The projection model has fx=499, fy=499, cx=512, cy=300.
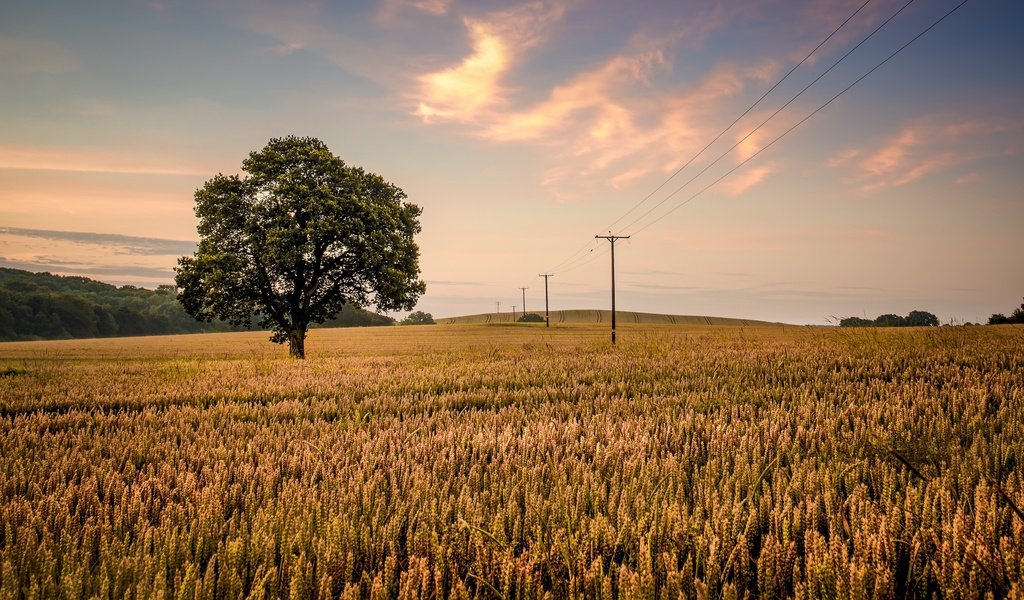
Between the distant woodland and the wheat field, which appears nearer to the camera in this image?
the wheat field

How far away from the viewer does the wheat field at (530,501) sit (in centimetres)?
212

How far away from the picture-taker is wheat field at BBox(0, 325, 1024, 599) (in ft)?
6.95

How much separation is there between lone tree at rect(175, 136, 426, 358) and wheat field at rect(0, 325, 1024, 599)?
1805 cm

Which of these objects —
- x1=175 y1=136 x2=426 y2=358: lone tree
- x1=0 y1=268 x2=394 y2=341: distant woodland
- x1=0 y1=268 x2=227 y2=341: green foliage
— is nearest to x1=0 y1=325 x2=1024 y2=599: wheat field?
x1=175 y1=136 x2=426 y2=358: lone tree

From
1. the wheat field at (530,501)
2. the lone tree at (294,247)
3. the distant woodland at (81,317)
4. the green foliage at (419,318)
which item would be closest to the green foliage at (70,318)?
A: the distant woodland at (81,317)

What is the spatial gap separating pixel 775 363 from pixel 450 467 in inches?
373

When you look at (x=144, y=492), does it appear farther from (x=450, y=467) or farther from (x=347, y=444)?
(x=450, y=467)

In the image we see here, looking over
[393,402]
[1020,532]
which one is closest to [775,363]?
[393,402]

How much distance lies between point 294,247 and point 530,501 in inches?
921

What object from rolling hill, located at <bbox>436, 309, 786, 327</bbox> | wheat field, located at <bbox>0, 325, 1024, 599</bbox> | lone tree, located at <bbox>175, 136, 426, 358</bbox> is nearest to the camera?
wheat field, located at <bbox>0, 325, 1024, 599</bbox>

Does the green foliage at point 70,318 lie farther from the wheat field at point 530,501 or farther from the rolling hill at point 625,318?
the wheat field at point 530,501

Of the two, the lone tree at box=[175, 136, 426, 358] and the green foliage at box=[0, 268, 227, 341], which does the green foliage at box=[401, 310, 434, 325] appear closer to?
the green foliage at box=[0, 268, 227, 341]

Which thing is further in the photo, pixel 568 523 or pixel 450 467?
pixel 450 467

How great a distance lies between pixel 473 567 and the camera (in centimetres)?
223
